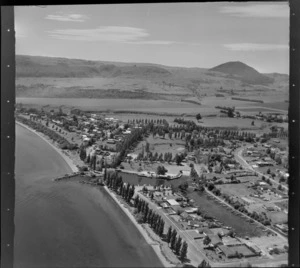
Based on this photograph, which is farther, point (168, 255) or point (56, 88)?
point (56, 88)

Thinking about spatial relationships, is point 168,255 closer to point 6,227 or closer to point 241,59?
point 6,227

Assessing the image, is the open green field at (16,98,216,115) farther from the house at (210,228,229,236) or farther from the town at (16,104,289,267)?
the house at (210,228,229,236)

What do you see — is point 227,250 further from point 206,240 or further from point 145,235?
point 145,235

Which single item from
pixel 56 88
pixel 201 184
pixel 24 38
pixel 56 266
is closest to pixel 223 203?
pixel 201 184

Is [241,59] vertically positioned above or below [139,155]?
above

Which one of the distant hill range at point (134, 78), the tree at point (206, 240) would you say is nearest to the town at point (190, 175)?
the tree at point (206, 240)

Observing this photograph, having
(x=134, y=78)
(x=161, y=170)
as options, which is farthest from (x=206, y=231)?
(x=134, y=78)
